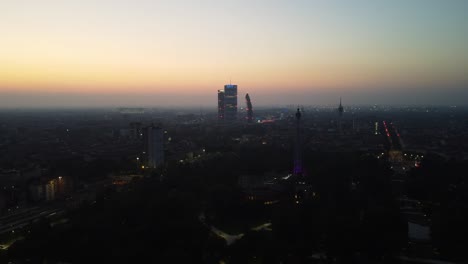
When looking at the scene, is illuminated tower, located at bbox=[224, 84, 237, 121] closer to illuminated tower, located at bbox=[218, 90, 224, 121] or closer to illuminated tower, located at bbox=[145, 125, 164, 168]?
illuminated tower, located at bbox=[218, 90, 224, 121]

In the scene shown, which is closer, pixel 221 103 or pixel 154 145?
pixel 154 145

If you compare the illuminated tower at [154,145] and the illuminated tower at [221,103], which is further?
the illuminated tower at [221,103]

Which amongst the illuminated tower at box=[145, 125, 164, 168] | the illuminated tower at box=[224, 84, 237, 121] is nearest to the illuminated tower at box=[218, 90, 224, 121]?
the illuminated tower at box=[224, 84, 237, 121]

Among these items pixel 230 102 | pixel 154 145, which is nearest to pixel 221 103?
pixel 230 102

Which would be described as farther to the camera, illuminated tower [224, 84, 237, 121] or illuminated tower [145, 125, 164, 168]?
illuminated tower [224, 84, 237, 121]

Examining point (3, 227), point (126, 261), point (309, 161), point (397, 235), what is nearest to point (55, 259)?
point (126, 261)

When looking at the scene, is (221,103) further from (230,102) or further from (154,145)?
(154,145)

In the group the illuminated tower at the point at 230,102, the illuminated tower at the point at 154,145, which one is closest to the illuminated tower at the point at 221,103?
the illuminated tower at the point at 230,102

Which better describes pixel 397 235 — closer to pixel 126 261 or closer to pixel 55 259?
pixel 126 261

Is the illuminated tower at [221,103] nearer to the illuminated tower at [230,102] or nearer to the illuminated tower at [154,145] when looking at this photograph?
the illuminated tower at [230,102]

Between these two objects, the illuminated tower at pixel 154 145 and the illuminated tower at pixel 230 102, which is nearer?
the illuminated tower at pixel 154 145
